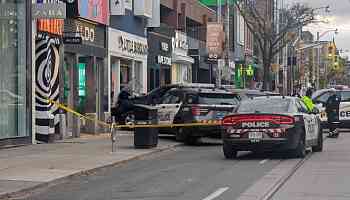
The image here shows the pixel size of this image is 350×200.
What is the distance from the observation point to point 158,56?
1485 inches

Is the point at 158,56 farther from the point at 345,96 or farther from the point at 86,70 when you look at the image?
the point at 345,96

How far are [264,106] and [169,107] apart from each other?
24.6 ft

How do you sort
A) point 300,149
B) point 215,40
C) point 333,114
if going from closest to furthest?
1. point 300,149
2. point 333,114
3. point 215,40

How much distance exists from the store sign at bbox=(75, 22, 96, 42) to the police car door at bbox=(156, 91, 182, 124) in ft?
11.7

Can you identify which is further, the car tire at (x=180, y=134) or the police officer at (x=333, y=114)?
the police officer at (x=333, y=114)

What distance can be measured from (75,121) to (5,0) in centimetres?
570

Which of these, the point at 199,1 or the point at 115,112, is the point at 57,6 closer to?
the point at 115,112

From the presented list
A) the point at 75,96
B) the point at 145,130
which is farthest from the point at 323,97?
the point at 145,130

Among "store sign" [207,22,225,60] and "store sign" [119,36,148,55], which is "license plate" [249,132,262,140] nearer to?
"store sign" [119,36,148,55]

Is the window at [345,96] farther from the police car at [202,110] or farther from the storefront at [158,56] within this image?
the storefront at [158,56]

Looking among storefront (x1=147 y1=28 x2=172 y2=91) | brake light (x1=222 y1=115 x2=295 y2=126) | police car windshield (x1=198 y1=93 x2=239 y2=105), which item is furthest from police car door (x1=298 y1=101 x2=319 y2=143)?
storefront (x1=147 y1=28 x2=172 y2=91)

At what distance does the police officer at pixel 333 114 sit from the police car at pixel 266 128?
783cm

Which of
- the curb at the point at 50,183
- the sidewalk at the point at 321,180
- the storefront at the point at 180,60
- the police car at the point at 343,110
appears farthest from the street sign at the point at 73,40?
the storefront at the point at 180,60

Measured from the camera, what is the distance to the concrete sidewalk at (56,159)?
45.5ft
